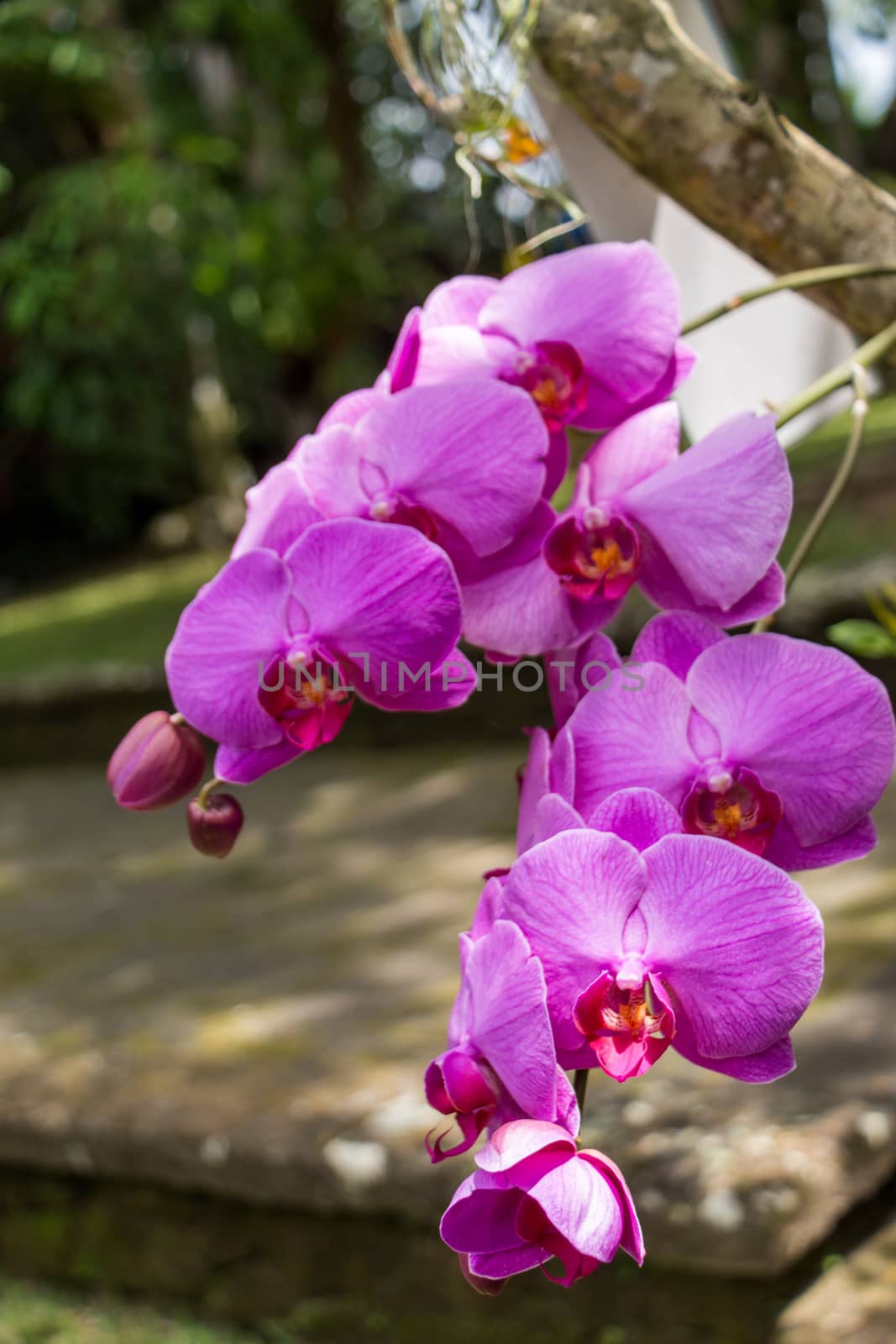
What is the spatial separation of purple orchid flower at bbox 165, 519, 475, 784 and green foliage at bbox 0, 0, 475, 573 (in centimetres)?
350

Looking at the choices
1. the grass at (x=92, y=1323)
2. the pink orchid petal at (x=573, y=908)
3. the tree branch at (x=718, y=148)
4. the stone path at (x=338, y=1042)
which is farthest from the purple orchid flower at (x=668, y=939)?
the grass at (x=92, y=1323)

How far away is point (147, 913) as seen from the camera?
259 cm

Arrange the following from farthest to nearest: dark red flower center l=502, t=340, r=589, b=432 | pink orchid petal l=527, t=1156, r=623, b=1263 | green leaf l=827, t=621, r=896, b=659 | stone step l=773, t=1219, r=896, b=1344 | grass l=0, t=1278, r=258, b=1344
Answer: grass l=0, t=1278, r=258, b=1344
stone step l=773, t=1219, r=896, b=1344
green leaf l=827, t=621, r=896, b=659
dark red flower center l=502, t=340, r=589, b=432
pink orchid petal l=527, t=1156, r=623, b=1263

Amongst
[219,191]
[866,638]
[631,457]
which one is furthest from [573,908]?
[219,191]

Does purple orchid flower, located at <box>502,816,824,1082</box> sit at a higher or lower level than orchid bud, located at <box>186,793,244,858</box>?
higher

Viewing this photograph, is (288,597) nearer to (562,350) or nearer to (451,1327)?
(562,350)

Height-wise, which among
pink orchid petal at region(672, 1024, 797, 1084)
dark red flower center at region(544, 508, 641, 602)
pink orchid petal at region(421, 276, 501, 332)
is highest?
pink orchid petal at region(421, 276, 501, 332)

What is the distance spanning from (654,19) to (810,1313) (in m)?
1.10

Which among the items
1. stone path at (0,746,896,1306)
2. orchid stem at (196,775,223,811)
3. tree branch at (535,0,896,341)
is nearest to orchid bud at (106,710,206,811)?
orchid stem at (196,775,223,811)

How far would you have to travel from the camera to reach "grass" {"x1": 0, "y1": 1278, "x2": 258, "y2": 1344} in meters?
1.50

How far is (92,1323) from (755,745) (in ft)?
5.04

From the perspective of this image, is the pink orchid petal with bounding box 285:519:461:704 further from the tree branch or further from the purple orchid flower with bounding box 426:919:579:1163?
the tree branch

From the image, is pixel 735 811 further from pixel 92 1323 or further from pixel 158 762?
pixel 92 1323

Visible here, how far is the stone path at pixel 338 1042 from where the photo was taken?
4.10 ft
